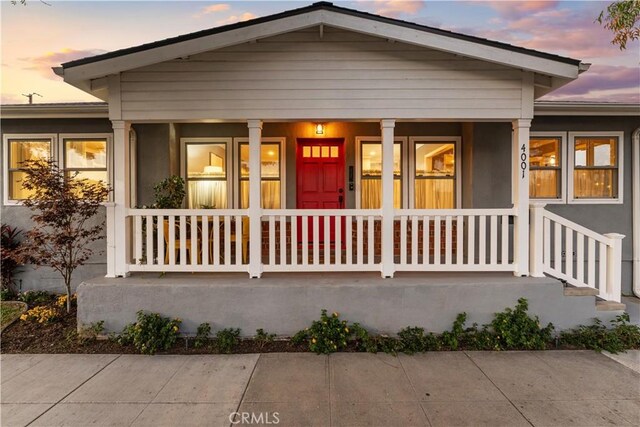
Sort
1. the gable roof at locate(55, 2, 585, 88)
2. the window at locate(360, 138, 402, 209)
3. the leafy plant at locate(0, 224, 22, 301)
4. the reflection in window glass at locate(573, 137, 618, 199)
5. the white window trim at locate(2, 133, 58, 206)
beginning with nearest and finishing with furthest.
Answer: the gable roof at locate(55, 2, 585, 88) → the leafy plant at locate(0, 224, 22, 301) → the white window trim at locate(2, 133, 58, 206) → the reflection in window glass at locate(573, 137, 618, 199) → the window at locate(360, 138, 402, 209)

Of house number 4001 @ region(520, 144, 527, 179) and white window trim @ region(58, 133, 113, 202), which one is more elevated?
white window trim @ region(58, 133, 113, 202)

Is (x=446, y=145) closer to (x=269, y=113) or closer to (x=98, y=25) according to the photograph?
(x=269, y=113)

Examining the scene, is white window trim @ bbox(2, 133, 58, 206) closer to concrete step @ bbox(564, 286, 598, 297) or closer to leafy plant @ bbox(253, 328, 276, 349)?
leafy plant @ bbox(253, 328, 276, 349)

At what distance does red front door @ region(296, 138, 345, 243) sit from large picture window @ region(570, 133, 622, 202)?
4382 mm

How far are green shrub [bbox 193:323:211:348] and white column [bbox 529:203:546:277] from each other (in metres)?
4.32

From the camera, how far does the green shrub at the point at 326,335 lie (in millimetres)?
3906

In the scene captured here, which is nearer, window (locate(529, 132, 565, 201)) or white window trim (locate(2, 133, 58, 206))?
white window trim (locate(2, 133, 58, 206))

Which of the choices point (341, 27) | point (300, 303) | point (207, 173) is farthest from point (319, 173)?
point (300, 303)

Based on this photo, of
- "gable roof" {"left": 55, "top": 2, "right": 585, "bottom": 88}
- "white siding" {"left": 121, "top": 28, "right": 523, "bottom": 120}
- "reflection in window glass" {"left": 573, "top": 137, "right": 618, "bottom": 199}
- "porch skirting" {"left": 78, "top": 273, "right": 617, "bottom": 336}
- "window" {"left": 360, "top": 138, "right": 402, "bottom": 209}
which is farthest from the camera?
"window" {"left": 360, "top": 138, "right": 402, "bottom": 209}

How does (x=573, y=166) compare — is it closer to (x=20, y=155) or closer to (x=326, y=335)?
(x=326, y=335)

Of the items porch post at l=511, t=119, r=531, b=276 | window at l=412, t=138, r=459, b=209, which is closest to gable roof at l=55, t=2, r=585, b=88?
porch post at l=511, t=119, r=531, b=276

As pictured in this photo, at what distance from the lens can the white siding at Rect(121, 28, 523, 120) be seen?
14.5ft
